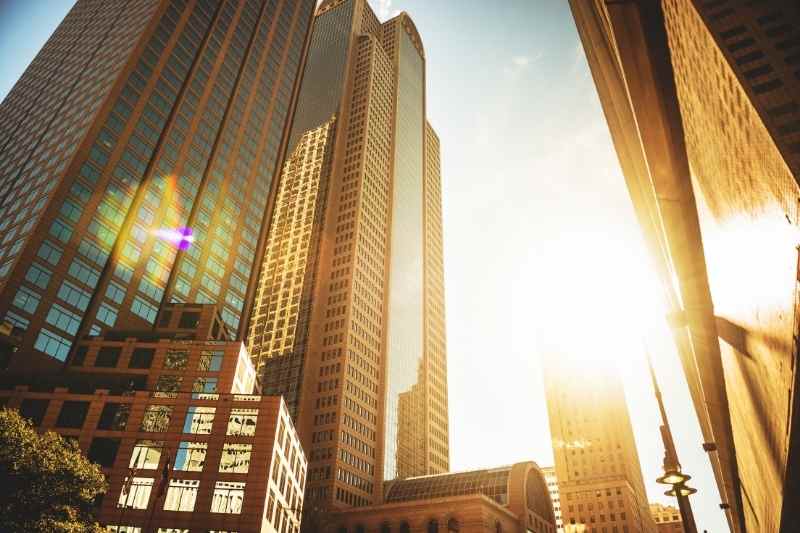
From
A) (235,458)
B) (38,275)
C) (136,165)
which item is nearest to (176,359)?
(235,458)

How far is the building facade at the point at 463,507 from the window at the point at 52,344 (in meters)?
55.9

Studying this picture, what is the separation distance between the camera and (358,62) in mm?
198750

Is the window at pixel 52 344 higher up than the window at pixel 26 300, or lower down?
lower down

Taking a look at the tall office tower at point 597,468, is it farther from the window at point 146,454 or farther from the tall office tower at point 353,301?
the window at point 146,454

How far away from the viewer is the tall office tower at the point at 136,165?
77.4m

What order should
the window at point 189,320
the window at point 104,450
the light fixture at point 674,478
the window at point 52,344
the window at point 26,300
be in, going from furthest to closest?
the window at point 189,320 → the window at point 52,344 → the window at point 26,300 → the window at point 104,450 → the light fixture at point 674,478

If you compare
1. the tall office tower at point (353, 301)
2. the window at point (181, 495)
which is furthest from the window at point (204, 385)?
the tall office tower at point (353, 301)

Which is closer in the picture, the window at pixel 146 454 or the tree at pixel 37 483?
the tree at pixel 37 483

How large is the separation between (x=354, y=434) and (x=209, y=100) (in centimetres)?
8731

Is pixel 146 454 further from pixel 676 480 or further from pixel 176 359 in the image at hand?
pixel 676 480

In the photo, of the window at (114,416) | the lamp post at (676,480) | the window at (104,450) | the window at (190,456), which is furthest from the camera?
the window at (114,416)

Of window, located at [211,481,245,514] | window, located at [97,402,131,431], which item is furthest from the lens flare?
window, located at [211,481,245,514]

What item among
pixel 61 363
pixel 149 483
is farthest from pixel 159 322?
pixel 149 483

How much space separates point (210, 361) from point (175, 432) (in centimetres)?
1406
